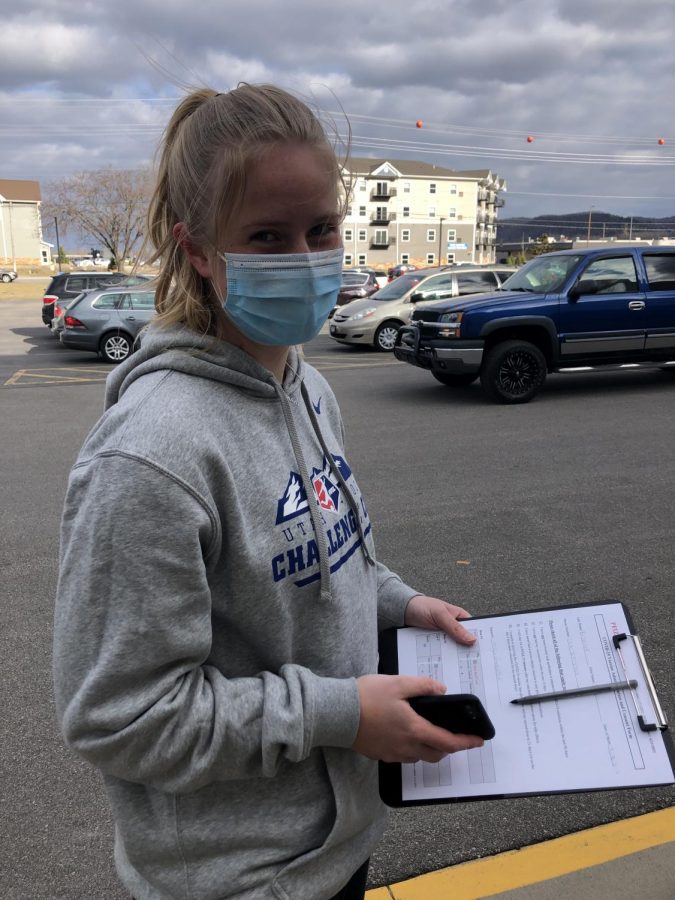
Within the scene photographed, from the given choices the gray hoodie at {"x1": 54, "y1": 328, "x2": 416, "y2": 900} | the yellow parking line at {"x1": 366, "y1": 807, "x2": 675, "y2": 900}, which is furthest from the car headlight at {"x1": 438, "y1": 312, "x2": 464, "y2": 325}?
the gray hoodie at {"x1": 54, "y1": 328, "x2": 416, "y2": 900}

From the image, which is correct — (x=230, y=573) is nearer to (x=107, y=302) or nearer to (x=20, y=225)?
(x=107, y=302)

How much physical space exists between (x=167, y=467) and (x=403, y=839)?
2.10 meters

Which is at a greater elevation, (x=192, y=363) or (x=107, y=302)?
(x=192, y=363)

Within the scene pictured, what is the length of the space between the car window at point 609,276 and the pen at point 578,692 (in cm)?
953

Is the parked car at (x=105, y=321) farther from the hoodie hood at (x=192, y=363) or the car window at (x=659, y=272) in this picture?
the hoodie hood at (x=192, y=363)

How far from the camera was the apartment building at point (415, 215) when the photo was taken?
92125 millimetres

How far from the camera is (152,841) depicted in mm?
1117

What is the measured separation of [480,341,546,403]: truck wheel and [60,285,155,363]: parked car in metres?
8.22

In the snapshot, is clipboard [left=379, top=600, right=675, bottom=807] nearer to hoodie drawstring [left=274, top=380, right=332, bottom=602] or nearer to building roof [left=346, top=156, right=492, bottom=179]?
hoodie drawstring [left=274, top=380, right=332, bottom=602]

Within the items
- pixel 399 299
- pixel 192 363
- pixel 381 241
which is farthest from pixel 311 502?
pixel 381 241

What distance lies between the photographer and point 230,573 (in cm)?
109

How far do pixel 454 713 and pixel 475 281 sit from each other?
15.7m

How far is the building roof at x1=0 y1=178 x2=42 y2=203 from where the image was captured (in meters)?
88.8

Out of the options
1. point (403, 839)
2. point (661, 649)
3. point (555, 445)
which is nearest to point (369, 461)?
point (555, 445)
